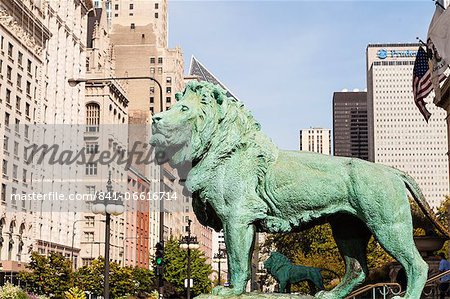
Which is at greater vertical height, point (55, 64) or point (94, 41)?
point (94, 41)

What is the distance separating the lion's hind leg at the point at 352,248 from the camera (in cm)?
699

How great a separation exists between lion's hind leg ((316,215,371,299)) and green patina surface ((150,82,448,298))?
390mm

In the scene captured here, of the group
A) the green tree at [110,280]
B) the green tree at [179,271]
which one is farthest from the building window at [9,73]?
the green tree at [179,271]

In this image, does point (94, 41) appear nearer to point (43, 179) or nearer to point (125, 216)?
point (125, 216)

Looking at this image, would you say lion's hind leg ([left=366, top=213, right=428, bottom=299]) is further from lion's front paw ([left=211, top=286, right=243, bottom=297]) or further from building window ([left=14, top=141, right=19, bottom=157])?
building window ([left=14, top=141, right=19, bottom=157])

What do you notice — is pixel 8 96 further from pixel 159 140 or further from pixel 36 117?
pixel 159 140

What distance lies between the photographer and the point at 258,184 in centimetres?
652

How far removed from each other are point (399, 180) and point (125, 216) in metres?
99.2

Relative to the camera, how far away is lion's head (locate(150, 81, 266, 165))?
641 cm

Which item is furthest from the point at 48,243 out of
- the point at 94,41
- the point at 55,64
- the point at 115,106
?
the point at 94,41

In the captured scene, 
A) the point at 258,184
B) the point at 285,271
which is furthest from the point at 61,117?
the point at 258,184

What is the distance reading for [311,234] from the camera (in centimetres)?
5981

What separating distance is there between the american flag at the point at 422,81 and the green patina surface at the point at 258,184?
2776cm

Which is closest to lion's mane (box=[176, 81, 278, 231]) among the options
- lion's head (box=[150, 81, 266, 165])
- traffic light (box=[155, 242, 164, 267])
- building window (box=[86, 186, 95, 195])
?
lion's head (box=[150, 81, 266, 165])
